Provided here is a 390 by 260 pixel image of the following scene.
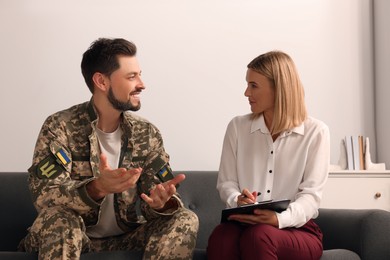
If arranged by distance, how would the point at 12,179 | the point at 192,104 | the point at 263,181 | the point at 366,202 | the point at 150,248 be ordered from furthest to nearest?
1. the point at 192,104
2. the point at 366,202
3. the point at 12,179
4. the point at 263,181
5. the point at 150,248

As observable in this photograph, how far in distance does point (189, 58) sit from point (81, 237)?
1784 millimetres

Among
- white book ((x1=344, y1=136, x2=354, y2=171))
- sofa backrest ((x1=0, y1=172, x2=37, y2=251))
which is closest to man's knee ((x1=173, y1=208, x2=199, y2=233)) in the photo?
sofa backrest ((x1=0, y1=172, x2=37, y2=251))

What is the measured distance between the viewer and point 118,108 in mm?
3070

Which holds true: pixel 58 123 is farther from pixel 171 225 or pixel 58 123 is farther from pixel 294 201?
pixel 294 201

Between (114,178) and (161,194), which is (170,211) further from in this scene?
(114,178)

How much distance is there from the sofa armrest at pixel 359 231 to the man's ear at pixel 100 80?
1.05 metres

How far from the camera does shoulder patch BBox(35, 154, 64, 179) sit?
9.30ft

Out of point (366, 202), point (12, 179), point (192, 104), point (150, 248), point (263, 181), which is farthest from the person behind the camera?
point (192, 104)

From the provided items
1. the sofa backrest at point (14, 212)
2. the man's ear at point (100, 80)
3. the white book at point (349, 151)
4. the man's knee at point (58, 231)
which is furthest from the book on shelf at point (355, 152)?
the man's knee at point (58, 231)

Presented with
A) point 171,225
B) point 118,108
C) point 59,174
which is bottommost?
point 171,225

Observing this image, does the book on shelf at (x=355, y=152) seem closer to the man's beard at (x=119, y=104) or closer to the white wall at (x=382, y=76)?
the white wall at (x=382, y=76)

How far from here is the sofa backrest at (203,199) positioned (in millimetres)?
3416

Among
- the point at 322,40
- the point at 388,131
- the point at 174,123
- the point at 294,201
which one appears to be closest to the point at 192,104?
the point at 174,123

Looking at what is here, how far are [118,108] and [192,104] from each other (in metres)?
1.19
